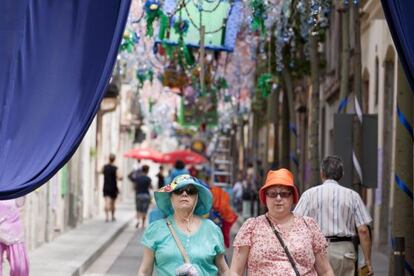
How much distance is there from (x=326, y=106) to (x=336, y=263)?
3119cm

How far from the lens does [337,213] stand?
13.4 m

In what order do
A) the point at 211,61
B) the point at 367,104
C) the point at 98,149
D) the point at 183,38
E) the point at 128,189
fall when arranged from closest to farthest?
the point at 183,38
the point at 211,61
the point at 367,104
the point at 98,149
the point at 128,189

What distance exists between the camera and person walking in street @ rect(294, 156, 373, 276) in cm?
1332

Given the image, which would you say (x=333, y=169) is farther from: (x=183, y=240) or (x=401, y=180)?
(x=183, y=240)

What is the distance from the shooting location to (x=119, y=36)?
11391mm

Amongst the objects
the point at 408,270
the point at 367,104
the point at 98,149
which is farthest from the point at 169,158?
the point at 408,270

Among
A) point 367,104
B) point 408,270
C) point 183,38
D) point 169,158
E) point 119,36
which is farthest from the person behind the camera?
point 169,158

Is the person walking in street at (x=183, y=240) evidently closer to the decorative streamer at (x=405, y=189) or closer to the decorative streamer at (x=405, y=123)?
the decorative streamer at (x=405, y=189)

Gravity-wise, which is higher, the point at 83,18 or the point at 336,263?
the point at 83,18

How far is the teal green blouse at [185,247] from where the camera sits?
969 cm

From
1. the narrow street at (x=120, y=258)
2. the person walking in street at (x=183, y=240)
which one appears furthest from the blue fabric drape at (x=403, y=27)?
the narrow street at (x=120, y=258)

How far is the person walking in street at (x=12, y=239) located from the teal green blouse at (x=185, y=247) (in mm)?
5174

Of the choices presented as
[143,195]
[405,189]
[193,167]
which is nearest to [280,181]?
[405,189]

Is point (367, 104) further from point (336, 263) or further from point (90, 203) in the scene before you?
point (336, 263)
